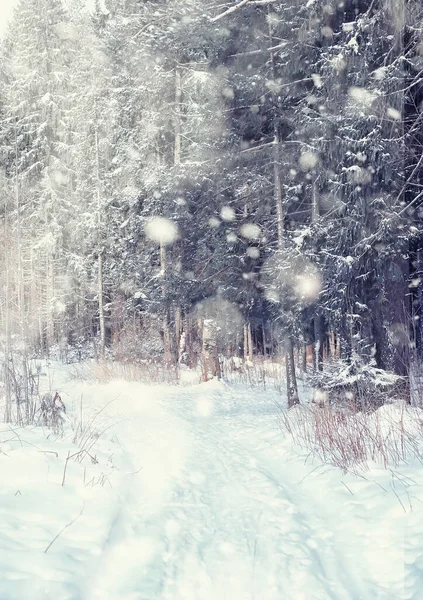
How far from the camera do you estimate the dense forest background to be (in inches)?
309

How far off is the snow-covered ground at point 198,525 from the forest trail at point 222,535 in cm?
1

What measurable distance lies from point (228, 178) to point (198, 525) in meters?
10.3

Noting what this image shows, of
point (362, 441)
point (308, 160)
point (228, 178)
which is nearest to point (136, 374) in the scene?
point (228, 178)

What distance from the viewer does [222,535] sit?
3359 mm

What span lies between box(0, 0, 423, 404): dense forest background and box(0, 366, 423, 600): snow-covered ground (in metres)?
2.93

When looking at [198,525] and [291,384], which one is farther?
[291,384]

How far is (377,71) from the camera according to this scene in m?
7.72

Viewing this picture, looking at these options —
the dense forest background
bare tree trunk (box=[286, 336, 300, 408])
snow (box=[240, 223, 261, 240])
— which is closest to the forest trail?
the dense forest background

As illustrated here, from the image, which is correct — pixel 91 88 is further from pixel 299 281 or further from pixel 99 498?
pixel 99 498

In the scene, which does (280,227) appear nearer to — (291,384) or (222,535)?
(291,384)

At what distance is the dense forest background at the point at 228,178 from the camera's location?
7836 mm

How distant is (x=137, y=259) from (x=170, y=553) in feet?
53.9

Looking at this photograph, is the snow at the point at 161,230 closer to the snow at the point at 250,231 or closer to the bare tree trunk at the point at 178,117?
the bare tree trunk at the point at 178,117

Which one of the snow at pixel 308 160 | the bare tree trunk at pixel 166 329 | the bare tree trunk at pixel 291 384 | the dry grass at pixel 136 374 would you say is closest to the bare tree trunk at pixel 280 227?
the bare tree trunk at pixel 291 384
